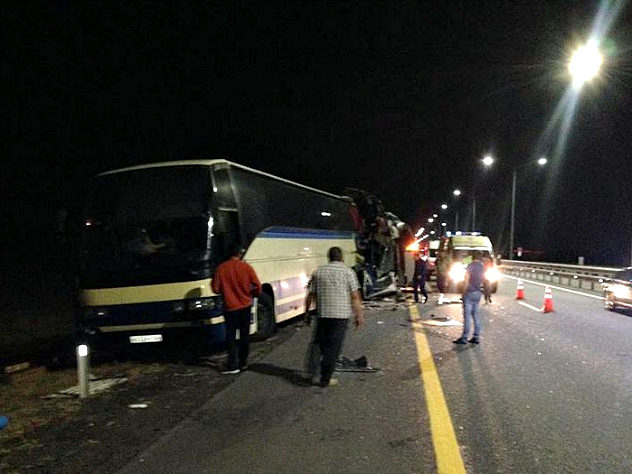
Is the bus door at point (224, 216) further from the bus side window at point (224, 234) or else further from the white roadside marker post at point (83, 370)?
the white roadside marker post at point (83, 370)

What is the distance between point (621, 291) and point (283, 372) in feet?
38.5

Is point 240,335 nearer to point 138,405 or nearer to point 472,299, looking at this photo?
point 138,405

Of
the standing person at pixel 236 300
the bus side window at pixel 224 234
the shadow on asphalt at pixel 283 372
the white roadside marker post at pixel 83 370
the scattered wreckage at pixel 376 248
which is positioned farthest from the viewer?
the scattered wreckage at pixel 376 248

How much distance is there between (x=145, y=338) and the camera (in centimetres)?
986

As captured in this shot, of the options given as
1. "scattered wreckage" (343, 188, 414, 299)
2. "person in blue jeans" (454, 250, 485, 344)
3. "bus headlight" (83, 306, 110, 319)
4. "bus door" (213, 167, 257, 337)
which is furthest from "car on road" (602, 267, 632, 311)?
"bus headlight" (83, 306, 110, 319)

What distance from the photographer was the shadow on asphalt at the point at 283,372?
8.23 m

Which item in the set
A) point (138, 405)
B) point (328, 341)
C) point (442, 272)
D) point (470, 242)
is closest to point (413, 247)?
point (442, 272)

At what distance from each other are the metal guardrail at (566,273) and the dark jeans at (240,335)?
19.4 m

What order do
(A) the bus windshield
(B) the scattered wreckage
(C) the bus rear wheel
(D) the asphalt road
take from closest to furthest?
1. (D) the asphalt road
2. (A) the bus windshield
3. (C) the bus rear wheel
4. (B) the scattered wreckage

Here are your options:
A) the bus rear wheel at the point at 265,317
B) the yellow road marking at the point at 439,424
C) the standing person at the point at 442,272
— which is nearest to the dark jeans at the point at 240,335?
the yellow road marking at the point at 439,424

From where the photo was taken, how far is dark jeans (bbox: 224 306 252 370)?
8.91 metres

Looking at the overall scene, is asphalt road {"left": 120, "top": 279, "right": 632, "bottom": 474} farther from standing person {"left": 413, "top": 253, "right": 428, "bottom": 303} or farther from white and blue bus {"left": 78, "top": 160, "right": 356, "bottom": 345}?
standing person {"left": 413, "top": 253, "right": 428, "bottom": 303}

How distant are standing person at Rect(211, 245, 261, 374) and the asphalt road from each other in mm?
419

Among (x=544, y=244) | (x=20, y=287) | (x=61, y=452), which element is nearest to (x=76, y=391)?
(x=61, y=452)
